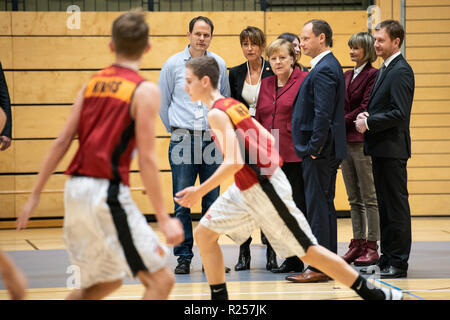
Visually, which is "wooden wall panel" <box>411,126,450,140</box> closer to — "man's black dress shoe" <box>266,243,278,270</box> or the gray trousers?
the gray trousers

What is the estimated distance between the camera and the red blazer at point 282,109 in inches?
174

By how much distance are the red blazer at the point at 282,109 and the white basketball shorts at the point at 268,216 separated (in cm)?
132

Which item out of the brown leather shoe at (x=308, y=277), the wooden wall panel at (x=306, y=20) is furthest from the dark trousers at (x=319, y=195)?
the wooden wall panel at (x=306, y=20)

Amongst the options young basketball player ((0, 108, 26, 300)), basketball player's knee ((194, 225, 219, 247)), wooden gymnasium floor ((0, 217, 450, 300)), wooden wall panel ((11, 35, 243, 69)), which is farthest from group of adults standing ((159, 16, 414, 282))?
wooden wall panel ((11, 35, 243, 69))

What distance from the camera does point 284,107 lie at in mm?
4418

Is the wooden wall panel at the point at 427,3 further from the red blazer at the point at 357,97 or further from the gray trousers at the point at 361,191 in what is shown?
the gray trousers at the point at 361,191

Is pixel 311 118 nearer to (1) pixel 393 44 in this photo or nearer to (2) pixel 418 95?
(1) pixel 393 44

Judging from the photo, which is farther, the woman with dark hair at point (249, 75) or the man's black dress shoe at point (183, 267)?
the woman with dark hair at point (249, 75)

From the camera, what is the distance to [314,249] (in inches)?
118

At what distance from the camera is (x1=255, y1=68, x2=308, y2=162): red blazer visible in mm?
4418

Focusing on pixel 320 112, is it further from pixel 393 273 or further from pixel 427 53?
pixel 427 53

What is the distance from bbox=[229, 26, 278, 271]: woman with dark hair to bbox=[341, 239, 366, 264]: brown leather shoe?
66cm

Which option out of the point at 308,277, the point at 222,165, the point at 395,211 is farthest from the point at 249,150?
the point at 395,211
